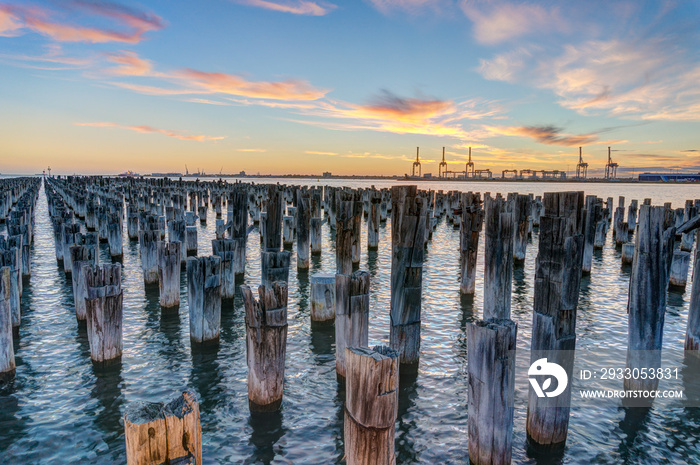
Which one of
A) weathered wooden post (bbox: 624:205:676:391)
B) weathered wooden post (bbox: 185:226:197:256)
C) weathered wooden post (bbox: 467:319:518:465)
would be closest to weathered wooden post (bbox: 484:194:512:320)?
weathered wooden post (bbox: 624:205:676:391)

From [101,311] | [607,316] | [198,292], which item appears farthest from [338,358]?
[607,316]

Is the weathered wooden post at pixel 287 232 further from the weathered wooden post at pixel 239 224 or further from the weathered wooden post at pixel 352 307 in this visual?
the weathered wooden post at pixel 352 307

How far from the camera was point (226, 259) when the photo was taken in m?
8.91

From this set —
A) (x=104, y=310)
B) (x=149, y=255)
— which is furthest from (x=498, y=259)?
(x=149, y=255)

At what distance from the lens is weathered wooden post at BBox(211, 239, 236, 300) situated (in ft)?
28.7

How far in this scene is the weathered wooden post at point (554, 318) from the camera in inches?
172

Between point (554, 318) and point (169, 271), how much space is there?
23.1 feet

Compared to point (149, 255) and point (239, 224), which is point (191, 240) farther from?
Result: point (239, 224)

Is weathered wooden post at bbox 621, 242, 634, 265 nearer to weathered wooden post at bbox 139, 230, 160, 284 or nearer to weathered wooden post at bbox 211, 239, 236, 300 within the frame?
weathered wooden post at bbox 211, 239, 236, 300

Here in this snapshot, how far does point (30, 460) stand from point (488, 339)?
15.5ft

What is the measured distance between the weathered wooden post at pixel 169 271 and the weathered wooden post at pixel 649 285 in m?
7.35

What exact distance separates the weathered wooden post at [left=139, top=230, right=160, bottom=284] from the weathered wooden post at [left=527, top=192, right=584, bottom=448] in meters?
8.80

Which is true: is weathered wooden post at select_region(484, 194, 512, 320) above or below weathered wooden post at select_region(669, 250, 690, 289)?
above

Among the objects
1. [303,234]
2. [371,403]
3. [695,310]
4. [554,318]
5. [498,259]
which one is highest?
[498,259]
